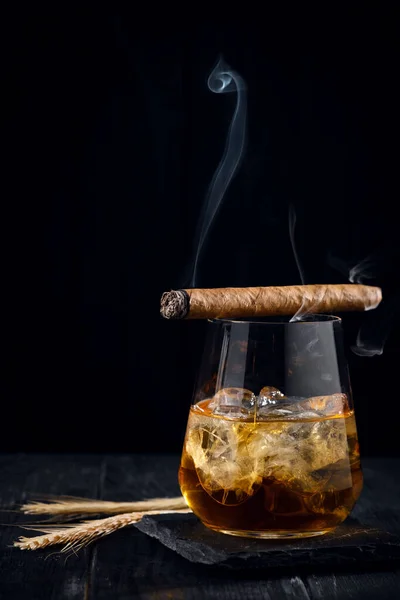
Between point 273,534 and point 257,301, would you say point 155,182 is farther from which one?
point 273,534

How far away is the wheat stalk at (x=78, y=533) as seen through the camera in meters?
1.58

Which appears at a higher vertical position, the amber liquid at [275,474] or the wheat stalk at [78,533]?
the amber liquid at [275,474]

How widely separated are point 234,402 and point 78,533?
0.40 metres

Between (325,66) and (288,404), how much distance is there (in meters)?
1.29

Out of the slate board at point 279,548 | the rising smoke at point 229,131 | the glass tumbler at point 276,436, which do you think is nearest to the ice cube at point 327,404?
the glass tumbler at point 276,436

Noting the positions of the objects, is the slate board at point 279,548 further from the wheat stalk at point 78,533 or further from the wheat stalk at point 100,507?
the wheat stalk at point 100,507

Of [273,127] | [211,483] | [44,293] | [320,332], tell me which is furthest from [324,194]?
[211,483]

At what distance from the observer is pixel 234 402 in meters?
Answer: 1.47

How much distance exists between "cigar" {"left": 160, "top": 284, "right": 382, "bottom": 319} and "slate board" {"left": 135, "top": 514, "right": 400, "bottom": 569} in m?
0.39

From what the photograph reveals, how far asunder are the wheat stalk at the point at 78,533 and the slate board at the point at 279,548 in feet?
0.31

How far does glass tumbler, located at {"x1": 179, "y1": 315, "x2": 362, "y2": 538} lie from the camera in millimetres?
1443

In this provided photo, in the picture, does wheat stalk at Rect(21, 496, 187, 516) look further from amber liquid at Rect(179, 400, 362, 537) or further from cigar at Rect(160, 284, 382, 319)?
cigar at Rect(160, 284, 382, 319)

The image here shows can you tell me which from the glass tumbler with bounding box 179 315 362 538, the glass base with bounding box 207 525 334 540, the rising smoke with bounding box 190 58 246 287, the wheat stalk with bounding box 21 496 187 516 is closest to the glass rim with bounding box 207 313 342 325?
the glass tumbler with bounding box 179 315 362 538

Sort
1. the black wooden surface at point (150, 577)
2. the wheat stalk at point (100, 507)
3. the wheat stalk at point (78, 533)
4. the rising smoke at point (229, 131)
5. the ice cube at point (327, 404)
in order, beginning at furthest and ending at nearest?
1. the rising smoke at point (229, 131)
2. the wheat stalk at point (100, 507)
3. the wheat stalk at point (78, 533)
4. the ice cube at point (327, 404)
5. the black wooden surface at point (150, 577)
